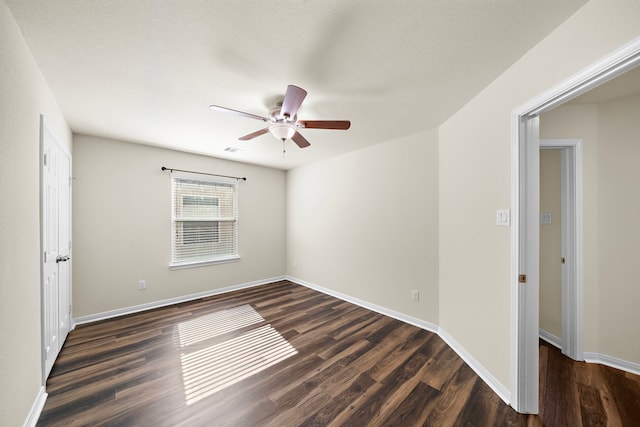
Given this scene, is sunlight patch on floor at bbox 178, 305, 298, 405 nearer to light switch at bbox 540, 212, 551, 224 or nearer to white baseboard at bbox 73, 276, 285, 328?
white baseboard at bbox 73, 276, 285, 328

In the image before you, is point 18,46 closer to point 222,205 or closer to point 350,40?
point 350,40

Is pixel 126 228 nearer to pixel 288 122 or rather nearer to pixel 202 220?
pixel 202 220

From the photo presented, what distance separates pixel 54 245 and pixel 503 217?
378 centimetres

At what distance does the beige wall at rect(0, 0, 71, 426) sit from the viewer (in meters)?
1.12

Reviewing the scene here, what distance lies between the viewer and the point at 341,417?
1487mm

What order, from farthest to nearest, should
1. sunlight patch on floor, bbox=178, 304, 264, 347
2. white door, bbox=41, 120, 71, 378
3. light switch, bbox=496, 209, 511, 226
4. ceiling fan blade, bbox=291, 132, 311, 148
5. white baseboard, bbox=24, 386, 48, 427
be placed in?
sunlight patch on floor, bbox=178, 304, 264, 347
ceiling fan blade, bbox=291, 132, 311, 148
white door, bbox=41, 120, 71, 378
light switch, bbox=496, 209, 511, 226
white baseboard, bbox=24, 386, 48, 427

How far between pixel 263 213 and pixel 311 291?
71.4 inches

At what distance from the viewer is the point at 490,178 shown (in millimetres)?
1807

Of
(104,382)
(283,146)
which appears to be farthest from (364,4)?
(104,382)

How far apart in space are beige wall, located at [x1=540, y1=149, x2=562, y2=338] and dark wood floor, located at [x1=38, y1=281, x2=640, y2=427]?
13.6 inches

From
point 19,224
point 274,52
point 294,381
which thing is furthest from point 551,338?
point 19,224

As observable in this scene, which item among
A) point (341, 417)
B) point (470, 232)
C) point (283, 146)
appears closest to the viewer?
point (341, 417)

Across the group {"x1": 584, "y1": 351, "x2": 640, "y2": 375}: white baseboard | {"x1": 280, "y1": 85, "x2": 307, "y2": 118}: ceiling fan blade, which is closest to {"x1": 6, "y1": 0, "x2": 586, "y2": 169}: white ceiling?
{"x1": 280, "y1": 85, "x2": 307, "y2": 118}: ceiling fan blade

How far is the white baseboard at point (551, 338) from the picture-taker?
227cm
